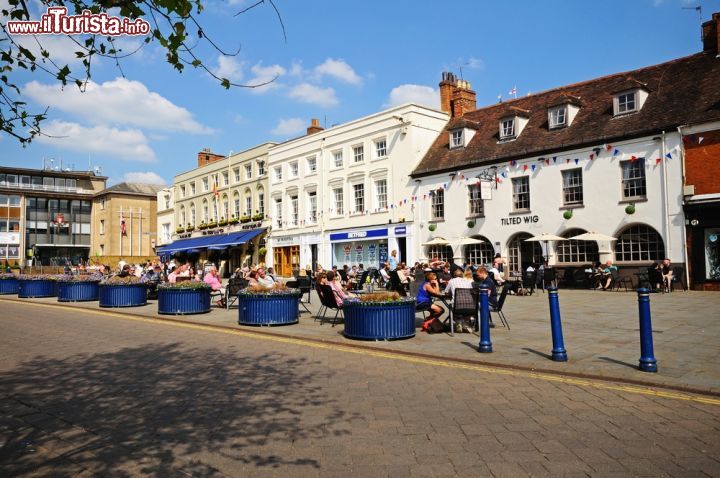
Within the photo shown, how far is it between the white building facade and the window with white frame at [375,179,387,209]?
59 mm

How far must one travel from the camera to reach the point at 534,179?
77.6 ft

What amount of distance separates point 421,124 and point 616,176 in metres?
11.5

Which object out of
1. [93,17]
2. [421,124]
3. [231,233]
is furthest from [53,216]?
[93,17]

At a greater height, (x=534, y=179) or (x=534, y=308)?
(x=534, y=179)

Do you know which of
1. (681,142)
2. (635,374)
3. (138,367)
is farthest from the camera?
(681,142)

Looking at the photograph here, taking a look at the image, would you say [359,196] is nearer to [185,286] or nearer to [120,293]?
[120,293]

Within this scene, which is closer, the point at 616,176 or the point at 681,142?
the point at 681,142

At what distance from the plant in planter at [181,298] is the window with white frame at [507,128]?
17.1 meters

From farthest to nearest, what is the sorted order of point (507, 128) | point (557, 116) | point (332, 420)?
point (507, 128) < point (557, 116) < point (332, 420)

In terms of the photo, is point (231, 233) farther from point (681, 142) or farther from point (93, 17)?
point (93, 17)

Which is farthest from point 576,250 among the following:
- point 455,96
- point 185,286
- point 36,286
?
point 36,286

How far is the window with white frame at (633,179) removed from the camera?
67.1ft

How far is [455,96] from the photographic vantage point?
102ft

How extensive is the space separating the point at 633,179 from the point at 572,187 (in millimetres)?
2519
